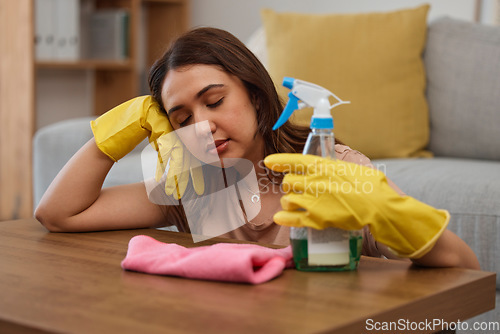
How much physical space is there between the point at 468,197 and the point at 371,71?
0.70 metres

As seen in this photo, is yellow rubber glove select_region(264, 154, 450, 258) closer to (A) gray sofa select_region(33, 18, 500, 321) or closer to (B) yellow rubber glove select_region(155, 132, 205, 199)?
(B) yellow rubber glove select_region(155, 132, 205, 199)

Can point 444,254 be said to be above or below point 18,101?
above

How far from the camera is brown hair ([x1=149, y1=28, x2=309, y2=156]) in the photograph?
1137mm

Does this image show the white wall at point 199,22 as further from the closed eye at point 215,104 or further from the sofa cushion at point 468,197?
the closed eye at point 215,104

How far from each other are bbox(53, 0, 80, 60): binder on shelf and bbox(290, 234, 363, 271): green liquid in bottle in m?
2.52

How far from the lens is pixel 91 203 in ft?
3.99

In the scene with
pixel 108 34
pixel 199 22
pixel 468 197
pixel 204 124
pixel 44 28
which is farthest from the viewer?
pixel 199 22

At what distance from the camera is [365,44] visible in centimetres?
217

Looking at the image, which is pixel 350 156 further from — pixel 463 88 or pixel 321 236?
pixel 463 88

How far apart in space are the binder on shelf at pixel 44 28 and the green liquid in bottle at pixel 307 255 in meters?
2.50

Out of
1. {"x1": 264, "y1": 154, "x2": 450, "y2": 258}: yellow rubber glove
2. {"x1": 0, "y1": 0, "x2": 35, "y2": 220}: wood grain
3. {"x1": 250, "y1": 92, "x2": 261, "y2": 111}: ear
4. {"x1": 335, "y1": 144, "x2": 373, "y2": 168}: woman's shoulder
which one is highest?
{"x1": 250, "y1": 92, "x2": 261, "y2": 111}: ear

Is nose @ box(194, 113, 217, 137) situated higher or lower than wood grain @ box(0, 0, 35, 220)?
higher

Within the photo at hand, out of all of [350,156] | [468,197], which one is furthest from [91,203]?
[468,197]

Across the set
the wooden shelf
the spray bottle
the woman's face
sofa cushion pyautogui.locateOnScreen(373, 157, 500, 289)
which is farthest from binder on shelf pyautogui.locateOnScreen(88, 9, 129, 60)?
the spray bottle
